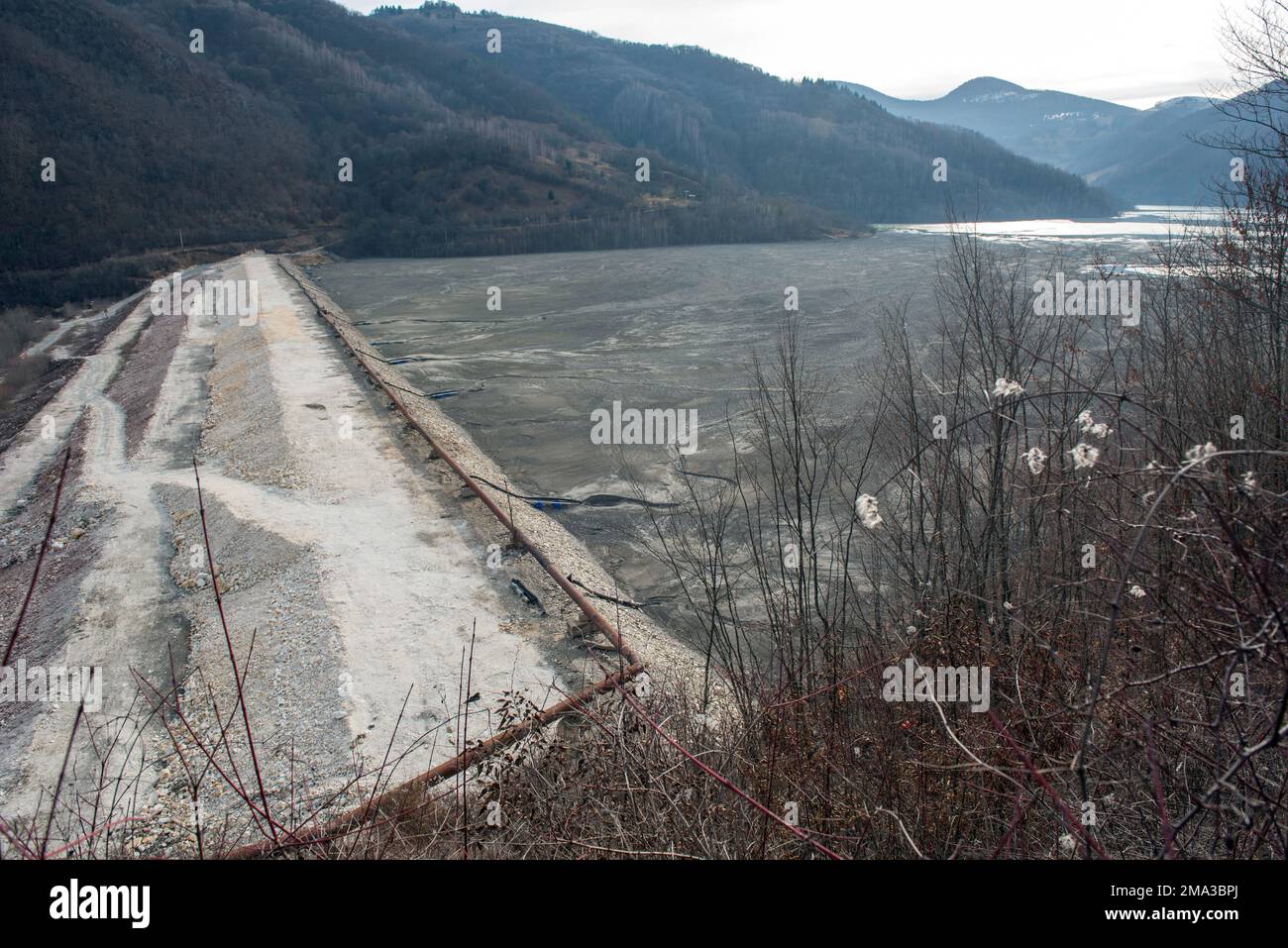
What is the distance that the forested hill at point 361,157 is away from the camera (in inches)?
2269

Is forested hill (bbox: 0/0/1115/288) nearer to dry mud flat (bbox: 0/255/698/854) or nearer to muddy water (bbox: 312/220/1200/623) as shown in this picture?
muddy water (bbox: 312/220/1200/623)

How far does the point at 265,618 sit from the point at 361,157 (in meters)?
80.1

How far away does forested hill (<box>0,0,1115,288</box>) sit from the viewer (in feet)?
189

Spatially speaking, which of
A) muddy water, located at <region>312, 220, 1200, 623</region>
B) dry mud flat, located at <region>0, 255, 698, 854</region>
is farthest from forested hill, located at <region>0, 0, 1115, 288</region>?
dry mud flat, located at <region>0, 255, 698, 854</region>

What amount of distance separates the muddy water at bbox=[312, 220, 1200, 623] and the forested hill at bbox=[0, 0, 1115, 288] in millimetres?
14992

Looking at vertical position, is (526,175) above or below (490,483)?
above

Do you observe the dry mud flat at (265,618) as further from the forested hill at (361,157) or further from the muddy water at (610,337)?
the forested hill at (361,157)

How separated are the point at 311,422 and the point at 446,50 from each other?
476 feet

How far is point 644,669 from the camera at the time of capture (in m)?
6.70

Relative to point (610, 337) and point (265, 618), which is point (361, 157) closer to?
point (610, 337)

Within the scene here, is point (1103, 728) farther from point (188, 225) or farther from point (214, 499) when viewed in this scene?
point (188, 225)

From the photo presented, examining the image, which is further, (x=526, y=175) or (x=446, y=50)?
(x=446, y=50)

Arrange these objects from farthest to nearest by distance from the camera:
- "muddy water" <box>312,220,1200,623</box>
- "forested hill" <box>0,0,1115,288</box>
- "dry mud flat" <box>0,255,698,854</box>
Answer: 1. "forested hill" <box>0,0,1115,288</box>
2. "muddy water" <box>312,220,1200,623</box>
3. "dry mud flat" <box>0,255,698,854</box>
